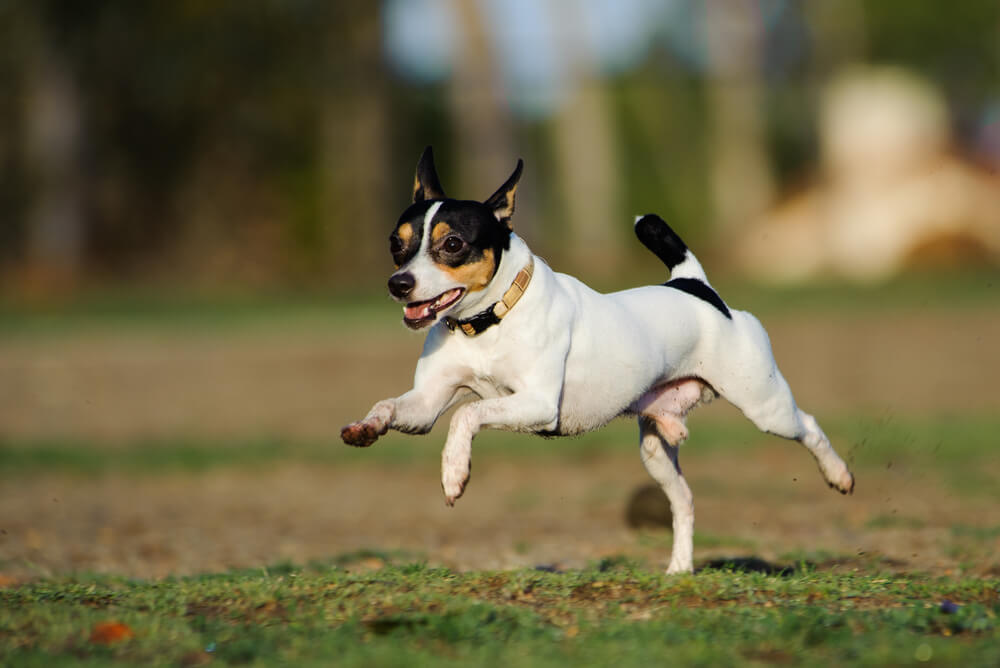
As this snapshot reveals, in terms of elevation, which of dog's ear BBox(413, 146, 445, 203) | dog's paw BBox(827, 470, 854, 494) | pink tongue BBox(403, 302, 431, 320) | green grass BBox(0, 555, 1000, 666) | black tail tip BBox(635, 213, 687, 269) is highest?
dog's ear BBox(413, 146, 445, 203)

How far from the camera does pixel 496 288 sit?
534 cm

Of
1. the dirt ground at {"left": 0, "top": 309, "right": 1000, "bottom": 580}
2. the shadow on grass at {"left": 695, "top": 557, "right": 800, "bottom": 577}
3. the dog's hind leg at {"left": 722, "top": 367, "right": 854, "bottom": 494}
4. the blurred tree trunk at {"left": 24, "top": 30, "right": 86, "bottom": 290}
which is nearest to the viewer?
the dog's hind leg at {"left": 722, "top": 367, "right": 854, "bottom": 494}

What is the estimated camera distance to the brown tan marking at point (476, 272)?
5.21 metres

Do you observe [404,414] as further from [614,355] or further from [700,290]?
[700,290]

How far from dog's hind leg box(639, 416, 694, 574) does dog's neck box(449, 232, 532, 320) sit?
3.80ft

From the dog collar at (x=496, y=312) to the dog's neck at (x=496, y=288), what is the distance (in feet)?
0.05

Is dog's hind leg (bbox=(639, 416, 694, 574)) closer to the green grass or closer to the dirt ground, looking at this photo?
the green grass

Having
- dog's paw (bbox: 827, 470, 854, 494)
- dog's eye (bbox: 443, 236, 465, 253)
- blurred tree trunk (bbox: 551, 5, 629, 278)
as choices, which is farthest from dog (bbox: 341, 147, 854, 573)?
blurred tree trunk (bbox: 551, 5, 629, 278)

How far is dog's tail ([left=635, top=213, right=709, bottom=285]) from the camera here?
20.5 feet

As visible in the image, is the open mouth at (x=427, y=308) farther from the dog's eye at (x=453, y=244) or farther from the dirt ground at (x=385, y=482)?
the dirt ground at (x=385, y=482)

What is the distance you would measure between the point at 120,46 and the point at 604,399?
30.8 meters

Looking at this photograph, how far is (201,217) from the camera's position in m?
37.1

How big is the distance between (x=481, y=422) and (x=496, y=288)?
1.77 ft

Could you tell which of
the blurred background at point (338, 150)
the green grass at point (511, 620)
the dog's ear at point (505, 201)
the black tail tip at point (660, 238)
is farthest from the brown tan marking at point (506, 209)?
the blurred background at point (338, 150)
